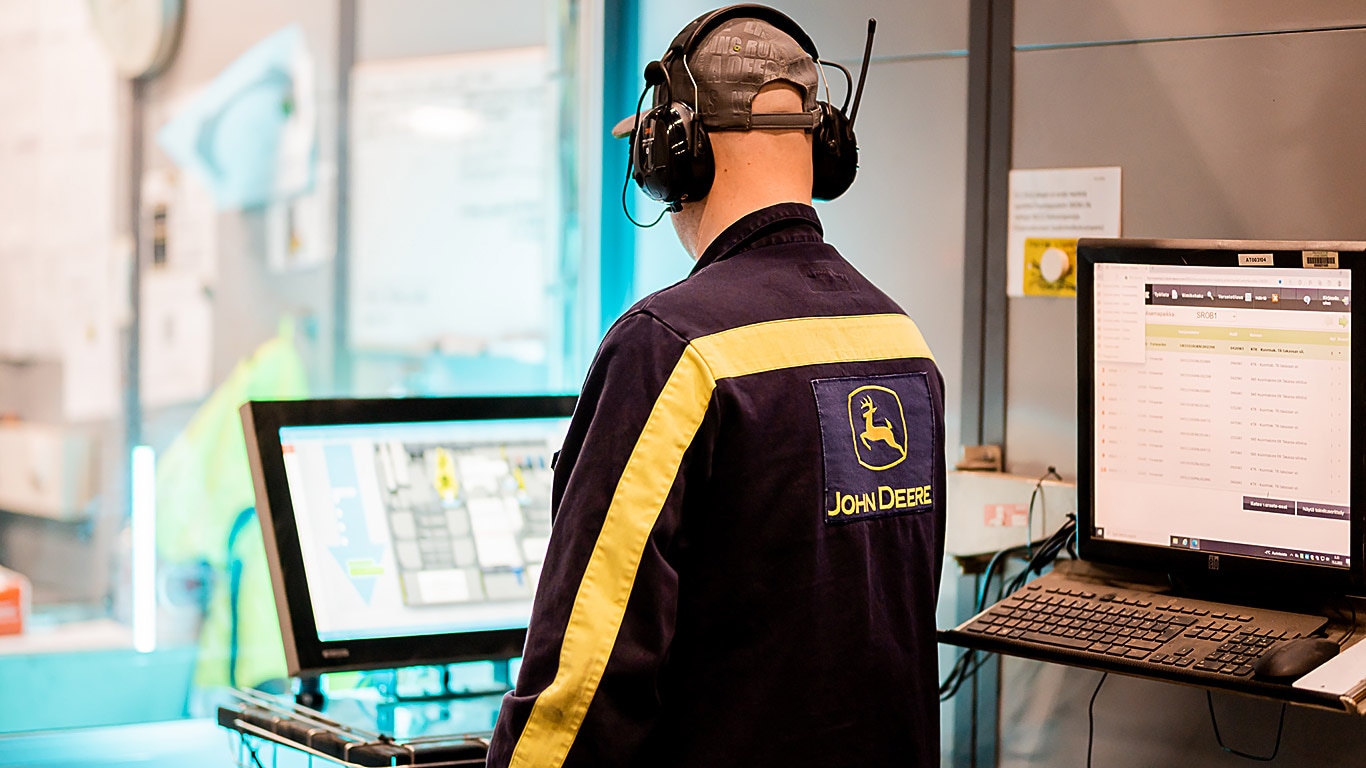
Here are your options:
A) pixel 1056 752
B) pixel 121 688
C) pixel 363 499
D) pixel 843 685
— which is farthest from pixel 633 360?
pixel 121 688

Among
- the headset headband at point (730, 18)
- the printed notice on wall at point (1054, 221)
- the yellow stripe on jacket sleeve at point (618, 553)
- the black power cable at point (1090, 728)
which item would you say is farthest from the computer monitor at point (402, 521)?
the black power cable at point (1090, 728)

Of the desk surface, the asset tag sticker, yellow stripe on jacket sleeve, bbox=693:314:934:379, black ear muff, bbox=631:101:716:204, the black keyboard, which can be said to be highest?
black ear muff, bbox=631:101:716:204

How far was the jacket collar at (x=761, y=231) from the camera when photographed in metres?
1.31

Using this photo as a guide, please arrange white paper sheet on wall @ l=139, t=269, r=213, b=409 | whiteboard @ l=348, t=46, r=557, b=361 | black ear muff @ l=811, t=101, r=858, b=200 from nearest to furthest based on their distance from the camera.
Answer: black ear muff @ l=811, t=101, r=858, b=200, white paper sheet on wall @ l=139, t=269, r=213, b=409, whiteboard @ l=348, t=46, r=557, b=361

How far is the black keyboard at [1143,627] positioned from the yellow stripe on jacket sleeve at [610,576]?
616 millimetres

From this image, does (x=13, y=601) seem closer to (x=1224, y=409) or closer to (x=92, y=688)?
(x=92, y=688)

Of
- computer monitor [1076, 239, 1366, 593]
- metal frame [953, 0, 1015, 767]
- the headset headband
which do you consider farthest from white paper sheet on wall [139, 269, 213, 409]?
computer monitor [1076, 239, 1366, 593]

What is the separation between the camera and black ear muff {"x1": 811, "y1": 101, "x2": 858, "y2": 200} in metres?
1.42

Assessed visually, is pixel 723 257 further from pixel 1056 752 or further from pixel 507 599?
pixel 1056 752

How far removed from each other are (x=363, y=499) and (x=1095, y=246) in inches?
42.4

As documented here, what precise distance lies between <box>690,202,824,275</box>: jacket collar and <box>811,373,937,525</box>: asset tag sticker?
0.16 metres

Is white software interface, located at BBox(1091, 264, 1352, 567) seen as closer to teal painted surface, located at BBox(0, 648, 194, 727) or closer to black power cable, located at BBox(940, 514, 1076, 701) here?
black power cable, located at BBox(940, 514, 1076, 701)

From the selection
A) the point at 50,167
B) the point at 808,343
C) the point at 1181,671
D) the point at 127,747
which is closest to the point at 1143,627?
the point at 1181,671

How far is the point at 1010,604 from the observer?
5.52 feet
